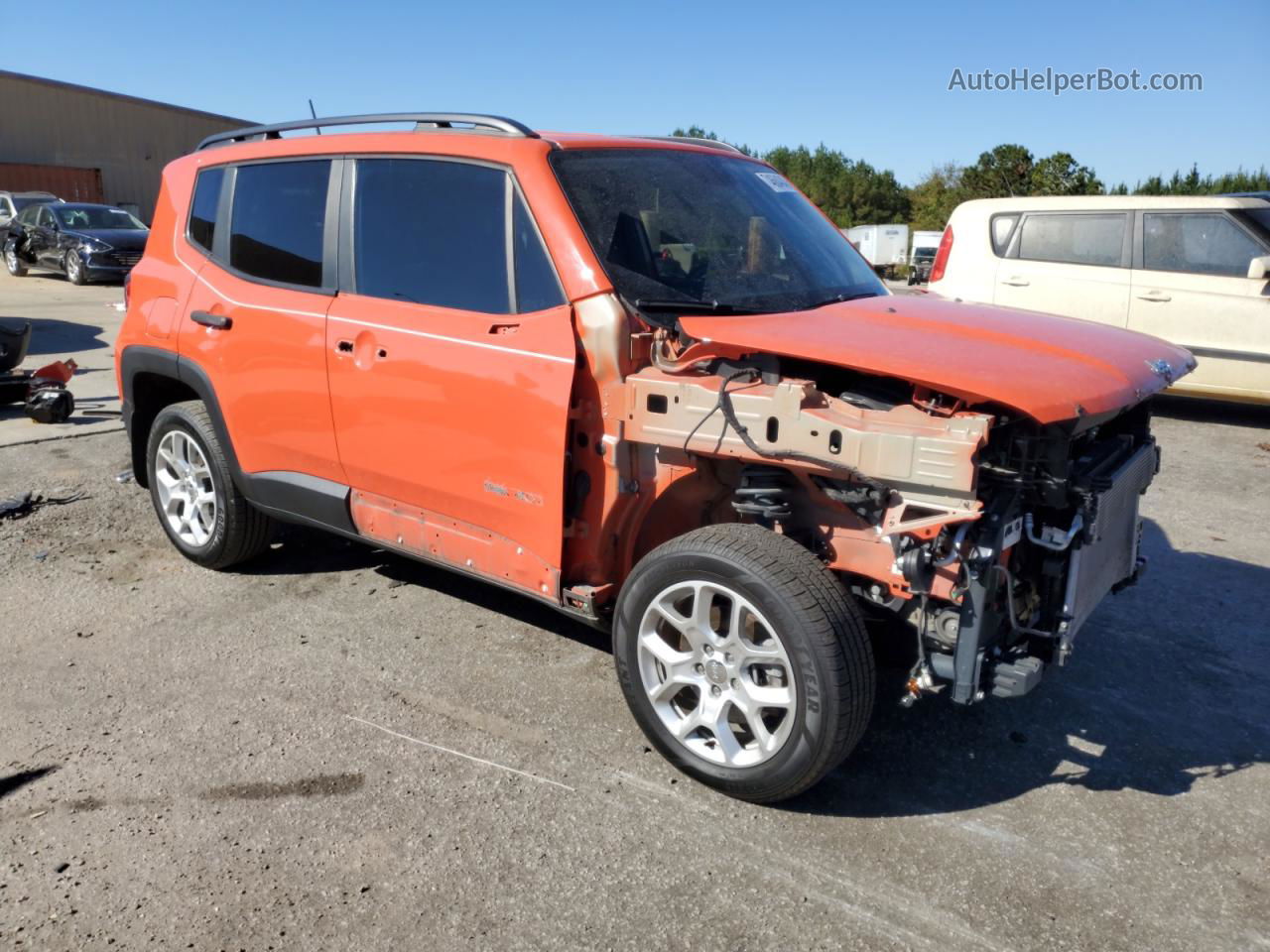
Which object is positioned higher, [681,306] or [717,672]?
[681,306]

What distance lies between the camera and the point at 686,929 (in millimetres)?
2594

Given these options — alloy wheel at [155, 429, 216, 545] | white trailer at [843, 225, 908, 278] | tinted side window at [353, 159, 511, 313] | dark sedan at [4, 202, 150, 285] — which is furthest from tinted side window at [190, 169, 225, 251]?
white trailer at [843, 225, 908, 278]

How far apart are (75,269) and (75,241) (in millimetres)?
534

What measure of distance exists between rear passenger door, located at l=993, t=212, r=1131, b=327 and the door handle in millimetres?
7450

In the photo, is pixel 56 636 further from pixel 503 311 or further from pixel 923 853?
pixel 923 853

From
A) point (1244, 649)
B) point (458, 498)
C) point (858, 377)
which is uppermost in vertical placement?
point (858, 377)

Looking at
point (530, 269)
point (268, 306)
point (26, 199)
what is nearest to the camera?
point (530, 269)

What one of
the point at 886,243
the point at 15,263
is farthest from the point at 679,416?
the point at 886,243

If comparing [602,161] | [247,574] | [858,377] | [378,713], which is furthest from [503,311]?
[247,574]

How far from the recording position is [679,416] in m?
3.10

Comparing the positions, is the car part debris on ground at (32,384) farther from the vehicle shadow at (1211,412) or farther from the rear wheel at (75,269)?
the rear wheel at (75,269)

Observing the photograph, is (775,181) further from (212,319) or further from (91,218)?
(91,218)

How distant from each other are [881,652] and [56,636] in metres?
3.44

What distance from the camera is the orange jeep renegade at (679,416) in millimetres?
2840
